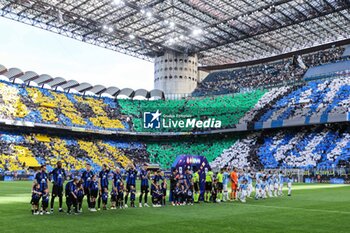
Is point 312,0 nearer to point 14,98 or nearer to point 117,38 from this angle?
point 117,38

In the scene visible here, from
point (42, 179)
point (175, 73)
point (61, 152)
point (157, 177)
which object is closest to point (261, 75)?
point (175, 73)

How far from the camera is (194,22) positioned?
6147 cm

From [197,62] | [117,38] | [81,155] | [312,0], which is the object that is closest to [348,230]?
[312,0]

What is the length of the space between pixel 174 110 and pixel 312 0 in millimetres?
31310

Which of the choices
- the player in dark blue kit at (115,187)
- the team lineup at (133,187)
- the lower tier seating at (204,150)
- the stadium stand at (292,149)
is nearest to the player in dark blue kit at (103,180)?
the team lineup at (133,187)

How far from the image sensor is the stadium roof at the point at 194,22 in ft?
179

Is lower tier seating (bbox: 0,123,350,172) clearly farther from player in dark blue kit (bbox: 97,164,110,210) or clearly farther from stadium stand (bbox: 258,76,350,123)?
player in dark blue kit (bbox: 97,164,110,210)

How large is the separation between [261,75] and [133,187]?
6210 centimetres

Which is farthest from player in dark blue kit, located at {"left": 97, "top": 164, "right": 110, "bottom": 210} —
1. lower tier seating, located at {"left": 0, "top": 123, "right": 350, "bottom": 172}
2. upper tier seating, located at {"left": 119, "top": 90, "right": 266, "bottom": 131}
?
upper tier seating, located at {"left": 119, "top": 90, "right": 266, "bottom": 131}

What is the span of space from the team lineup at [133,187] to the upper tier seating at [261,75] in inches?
1883

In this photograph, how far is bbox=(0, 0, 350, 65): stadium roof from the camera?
54.7 m

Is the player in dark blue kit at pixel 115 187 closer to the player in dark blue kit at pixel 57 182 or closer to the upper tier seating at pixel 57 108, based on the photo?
the player in dark blue kit at pixel 57 182

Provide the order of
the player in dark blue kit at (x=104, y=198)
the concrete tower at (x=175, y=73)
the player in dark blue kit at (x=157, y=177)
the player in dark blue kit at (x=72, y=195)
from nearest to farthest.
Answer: the player in dark blue kit at (x=72, y=195) < the player in dark blue kit at (x=104, y=198) < the player in dark blue kit at (x=157, y=177) < the concrete tower at (x=175, y=73)

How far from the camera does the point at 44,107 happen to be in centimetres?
6544
